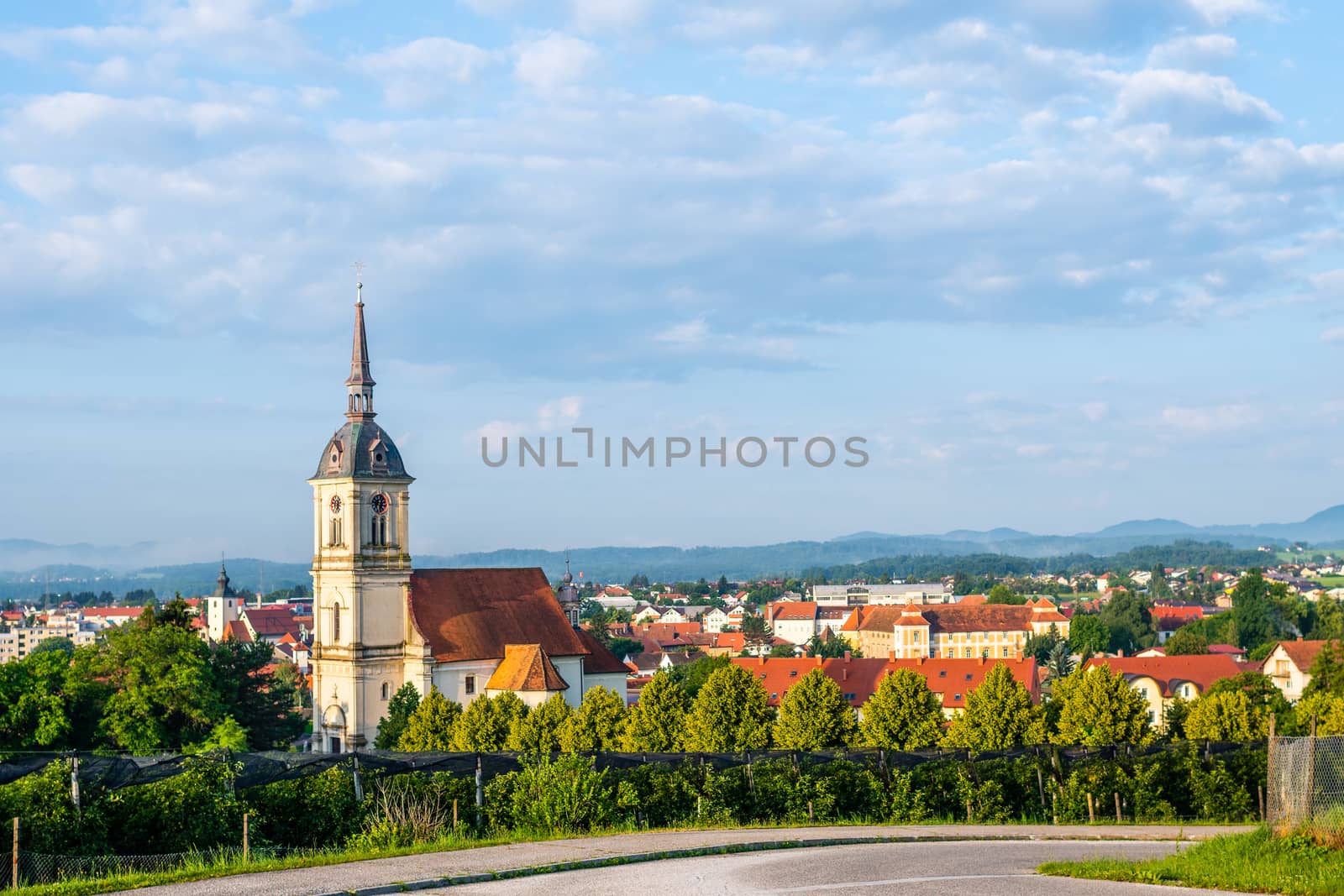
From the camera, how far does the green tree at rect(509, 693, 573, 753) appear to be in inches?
2217

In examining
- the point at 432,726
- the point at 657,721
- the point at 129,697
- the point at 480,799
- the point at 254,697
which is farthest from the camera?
the point at 254,697

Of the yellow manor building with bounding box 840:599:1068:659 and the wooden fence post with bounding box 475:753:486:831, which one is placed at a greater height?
the wooden fence post with bounding box 475:753:486:831

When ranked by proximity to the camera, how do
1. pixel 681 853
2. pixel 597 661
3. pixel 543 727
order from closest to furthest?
A: 1. pixel 681 853
2. pixel 543 727
3. pixel 597 661

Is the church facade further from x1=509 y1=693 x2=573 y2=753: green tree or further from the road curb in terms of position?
the road curb

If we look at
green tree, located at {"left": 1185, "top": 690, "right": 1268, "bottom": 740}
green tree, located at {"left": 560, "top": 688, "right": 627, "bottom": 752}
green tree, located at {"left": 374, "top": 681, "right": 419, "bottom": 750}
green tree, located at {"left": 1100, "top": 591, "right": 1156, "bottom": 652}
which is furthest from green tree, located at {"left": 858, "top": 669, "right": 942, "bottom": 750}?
green tree, located at {"left": 1100, "top": 591, "right": 1156, "bottom": 652}

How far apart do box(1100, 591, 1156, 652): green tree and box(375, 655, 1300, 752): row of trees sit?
385ft

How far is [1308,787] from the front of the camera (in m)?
21.1

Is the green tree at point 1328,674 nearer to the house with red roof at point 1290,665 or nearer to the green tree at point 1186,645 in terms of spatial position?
the house with red roof at point 1290,665

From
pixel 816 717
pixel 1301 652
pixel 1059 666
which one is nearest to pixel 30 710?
pixel 816 717

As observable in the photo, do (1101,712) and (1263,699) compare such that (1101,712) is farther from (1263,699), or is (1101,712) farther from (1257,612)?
(1257,612)

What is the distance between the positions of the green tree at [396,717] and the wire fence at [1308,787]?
46.6 m

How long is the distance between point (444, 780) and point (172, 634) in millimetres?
45964

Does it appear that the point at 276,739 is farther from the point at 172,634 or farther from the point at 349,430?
the point at 349,430

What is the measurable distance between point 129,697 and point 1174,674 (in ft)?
238
